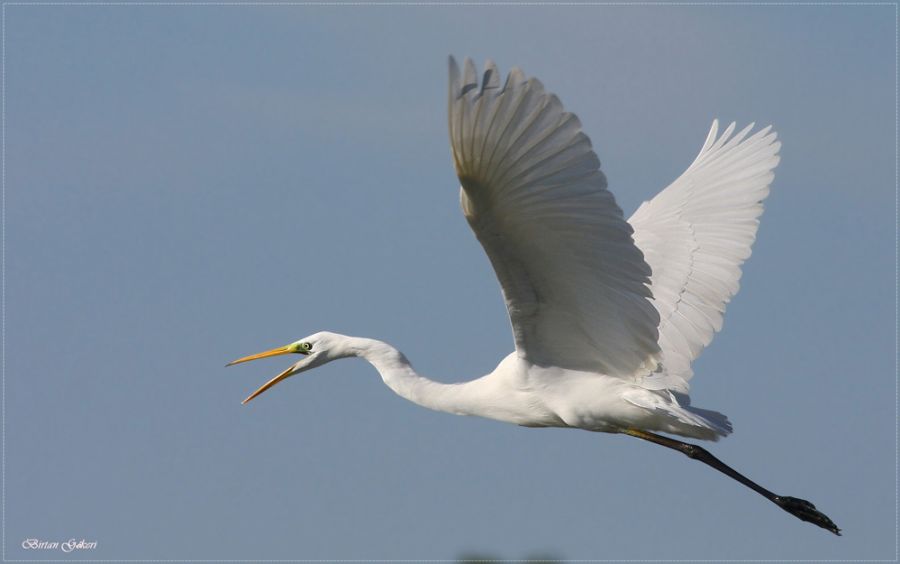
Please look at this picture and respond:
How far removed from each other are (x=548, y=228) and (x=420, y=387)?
2792 millimetres

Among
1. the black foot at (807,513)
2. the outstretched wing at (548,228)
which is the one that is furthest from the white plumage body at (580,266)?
the black foot at (807,513)

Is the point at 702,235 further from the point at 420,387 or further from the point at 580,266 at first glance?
the point at 580,266

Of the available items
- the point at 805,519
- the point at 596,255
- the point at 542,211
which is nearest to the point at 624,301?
the point at 596,255

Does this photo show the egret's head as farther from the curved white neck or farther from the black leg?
the black leg

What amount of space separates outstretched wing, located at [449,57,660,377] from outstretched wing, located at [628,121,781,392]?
84 centimetres

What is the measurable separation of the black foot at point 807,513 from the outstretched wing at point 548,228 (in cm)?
222

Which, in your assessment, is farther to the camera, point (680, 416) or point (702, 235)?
point (702, 235)

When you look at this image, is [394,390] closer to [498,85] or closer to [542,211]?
[542,211]

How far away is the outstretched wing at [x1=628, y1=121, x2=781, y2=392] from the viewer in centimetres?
1102

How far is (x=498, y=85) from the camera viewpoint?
24.9 feet

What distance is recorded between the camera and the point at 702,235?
38.2 ft

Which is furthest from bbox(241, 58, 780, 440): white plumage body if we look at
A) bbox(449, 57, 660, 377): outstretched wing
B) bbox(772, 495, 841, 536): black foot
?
bbox(772, 495, 841, 536): black foot

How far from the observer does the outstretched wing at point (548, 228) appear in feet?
25.6

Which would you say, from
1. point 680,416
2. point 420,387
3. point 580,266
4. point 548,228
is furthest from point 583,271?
point 420,387
